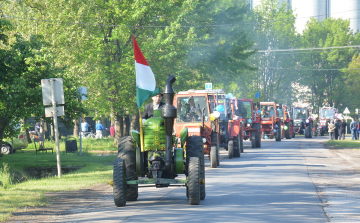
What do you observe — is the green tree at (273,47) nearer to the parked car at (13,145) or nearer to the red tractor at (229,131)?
the parked car at (13,145)

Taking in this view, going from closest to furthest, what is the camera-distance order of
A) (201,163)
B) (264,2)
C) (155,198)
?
(201,163) → (155,198) → (264,2)

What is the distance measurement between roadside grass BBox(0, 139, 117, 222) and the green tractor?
1977 millimetres

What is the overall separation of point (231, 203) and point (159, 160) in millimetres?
1644

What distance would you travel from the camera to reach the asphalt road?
9898 mm

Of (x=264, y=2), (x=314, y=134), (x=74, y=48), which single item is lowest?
(x=314, y=134)

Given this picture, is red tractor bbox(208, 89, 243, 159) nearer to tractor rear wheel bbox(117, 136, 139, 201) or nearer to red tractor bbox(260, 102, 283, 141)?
tractor rear wheel bbox(117, 136, 139, 201)

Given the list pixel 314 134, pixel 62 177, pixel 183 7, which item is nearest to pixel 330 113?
pixel 314 134

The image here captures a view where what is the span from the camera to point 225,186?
47.3 feet

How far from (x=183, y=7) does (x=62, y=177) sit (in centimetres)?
1755

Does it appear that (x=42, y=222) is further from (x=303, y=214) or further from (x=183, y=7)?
(x=183, y=7)

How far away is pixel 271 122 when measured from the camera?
1617 inches

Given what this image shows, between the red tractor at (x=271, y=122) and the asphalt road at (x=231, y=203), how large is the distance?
23.7m

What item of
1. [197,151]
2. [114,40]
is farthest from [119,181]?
[114,40]

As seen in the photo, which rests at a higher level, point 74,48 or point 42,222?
point 74,48
